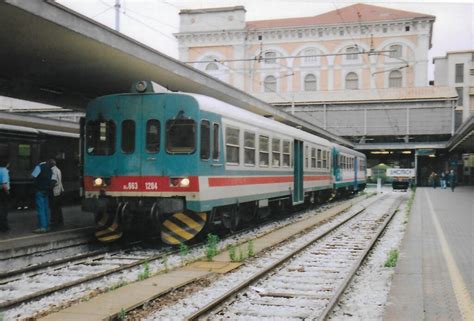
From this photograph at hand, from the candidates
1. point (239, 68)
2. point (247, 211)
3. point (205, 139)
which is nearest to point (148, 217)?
point (205, 139)

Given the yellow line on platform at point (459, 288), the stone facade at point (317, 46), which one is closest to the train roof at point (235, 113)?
the yellow line on platform at point (459, 288)

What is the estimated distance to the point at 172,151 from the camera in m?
11.0

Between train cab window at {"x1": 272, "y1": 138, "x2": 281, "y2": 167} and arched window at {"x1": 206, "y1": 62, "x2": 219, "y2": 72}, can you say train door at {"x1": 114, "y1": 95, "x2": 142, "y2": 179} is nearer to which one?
train cab window at {"x1": 272, "y1": 138, "x2": 281, "y2": 167}

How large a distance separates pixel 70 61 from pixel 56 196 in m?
2.98

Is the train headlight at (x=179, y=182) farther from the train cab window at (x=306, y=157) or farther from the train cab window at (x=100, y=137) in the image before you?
the train cab window at (x=306, y=157)

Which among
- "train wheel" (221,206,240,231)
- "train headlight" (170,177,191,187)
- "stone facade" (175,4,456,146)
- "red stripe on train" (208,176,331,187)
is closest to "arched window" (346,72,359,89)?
"stone facade" (175,4,456,146)

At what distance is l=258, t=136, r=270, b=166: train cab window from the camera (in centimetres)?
1422

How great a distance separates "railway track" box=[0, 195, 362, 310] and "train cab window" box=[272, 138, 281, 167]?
520 cm

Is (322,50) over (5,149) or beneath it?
over

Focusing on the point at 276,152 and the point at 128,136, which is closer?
the point at 128,136

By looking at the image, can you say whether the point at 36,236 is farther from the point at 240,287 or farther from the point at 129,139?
the point at 240,287

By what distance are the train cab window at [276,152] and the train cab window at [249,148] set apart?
1791mm

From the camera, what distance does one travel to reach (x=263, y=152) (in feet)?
47.7

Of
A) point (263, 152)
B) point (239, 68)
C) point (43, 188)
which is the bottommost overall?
point (43, 188)
